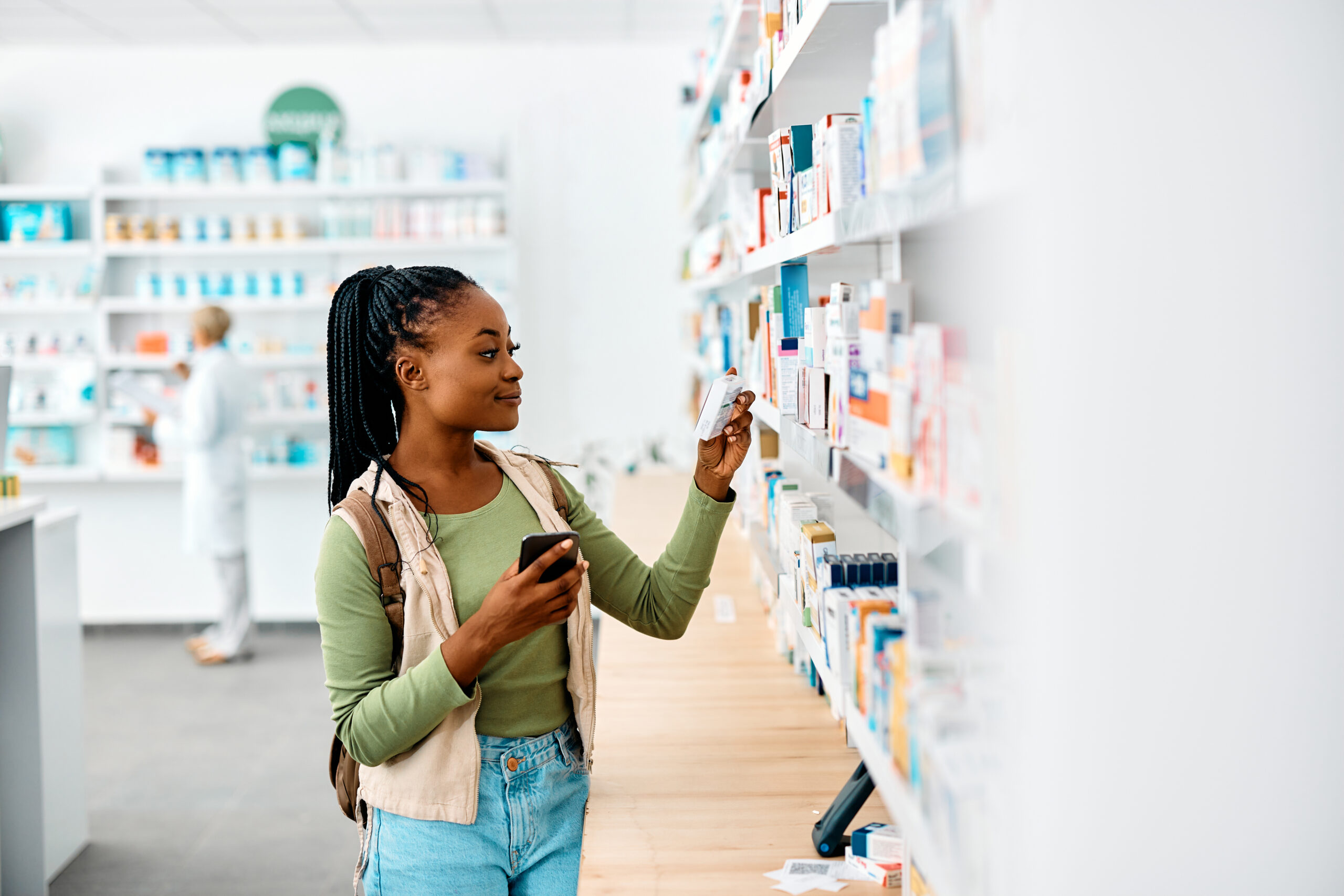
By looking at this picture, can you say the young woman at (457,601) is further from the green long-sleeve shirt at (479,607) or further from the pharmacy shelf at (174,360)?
the pharmacy shelf at (174,360)

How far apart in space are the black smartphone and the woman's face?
22cm

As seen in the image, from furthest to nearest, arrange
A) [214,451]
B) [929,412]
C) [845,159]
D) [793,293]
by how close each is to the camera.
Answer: [214,451]
[793,293]
[845,159]
[929,412]

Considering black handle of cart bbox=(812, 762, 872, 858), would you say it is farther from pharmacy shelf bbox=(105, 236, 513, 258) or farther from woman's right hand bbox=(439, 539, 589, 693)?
pharmacy shelf bbox=(105, 236, 513, 258)

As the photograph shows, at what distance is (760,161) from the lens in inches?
103

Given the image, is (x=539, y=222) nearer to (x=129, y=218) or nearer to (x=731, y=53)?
(x=129, y=218)

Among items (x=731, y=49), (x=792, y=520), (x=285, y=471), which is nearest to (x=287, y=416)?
(x=285, y=471)

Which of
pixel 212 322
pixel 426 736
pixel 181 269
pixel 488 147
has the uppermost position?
pixel 488 147

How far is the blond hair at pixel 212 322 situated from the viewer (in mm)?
4973

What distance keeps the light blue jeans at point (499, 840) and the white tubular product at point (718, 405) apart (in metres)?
0.53

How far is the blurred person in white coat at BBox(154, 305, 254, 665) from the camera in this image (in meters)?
4.99

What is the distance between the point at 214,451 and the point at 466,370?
159 inches

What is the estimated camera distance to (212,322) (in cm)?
499

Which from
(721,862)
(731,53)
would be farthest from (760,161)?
(721,862)

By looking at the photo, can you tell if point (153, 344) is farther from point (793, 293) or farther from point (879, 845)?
point (879, 845)
